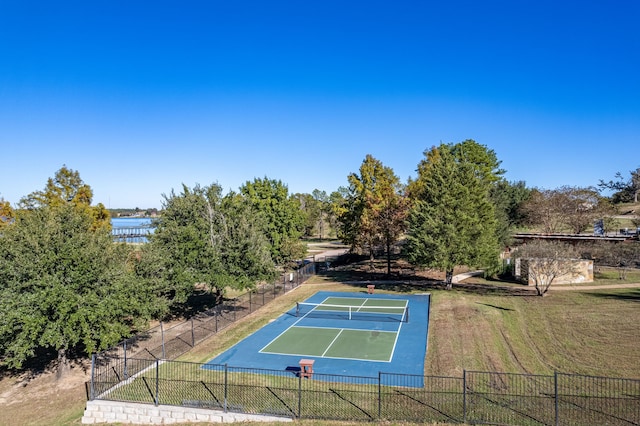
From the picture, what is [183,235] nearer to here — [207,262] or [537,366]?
[207,262]

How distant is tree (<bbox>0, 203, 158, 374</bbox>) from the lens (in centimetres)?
1599

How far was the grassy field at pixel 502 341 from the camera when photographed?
53.6 ft

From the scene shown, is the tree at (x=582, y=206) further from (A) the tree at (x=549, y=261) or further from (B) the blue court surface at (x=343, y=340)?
(B) the blue court surface at (x=343, y=340)

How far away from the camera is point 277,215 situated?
44.1 meters

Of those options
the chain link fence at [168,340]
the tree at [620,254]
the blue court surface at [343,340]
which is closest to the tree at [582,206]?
the tree at [620,254]

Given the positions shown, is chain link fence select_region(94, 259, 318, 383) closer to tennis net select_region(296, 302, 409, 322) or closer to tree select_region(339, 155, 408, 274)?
tennis net select_region(296, 302, 409, 322)

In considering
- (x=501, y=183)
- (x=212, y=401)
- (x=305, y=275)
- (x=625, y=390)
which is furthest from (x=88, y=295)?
(x=501, y=183)

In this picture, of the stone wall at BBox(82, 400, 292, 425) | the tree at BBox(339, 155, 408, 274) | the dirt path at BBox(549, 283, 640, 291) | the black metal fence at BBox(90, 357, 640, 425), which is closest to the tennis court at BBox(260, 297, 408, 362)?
the black metal fence at BBox(90, 357, 640, 425)

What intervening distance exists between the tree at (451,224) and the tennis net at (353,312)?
547 centimetres

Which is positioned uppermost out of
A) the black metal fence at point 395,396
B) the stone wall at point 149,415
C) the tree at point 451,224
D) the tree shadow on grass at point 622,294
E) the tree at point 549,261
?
the tree at point 451,224

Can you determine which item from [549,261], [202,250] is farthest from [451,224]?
[202,250]

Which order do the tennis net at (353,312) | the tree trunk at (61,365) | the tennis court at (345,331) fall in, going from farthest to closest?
the tennis net at (353,312) → the tennis court at (345,331) → the tree trunk at (61,365)

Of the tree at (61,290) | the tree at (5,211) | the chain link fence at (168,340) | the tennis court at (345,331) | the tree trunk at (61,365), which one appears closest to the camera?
the tree at (61,290)

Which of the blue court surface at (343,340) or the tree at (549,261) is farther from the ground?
the tree at (549,261)
